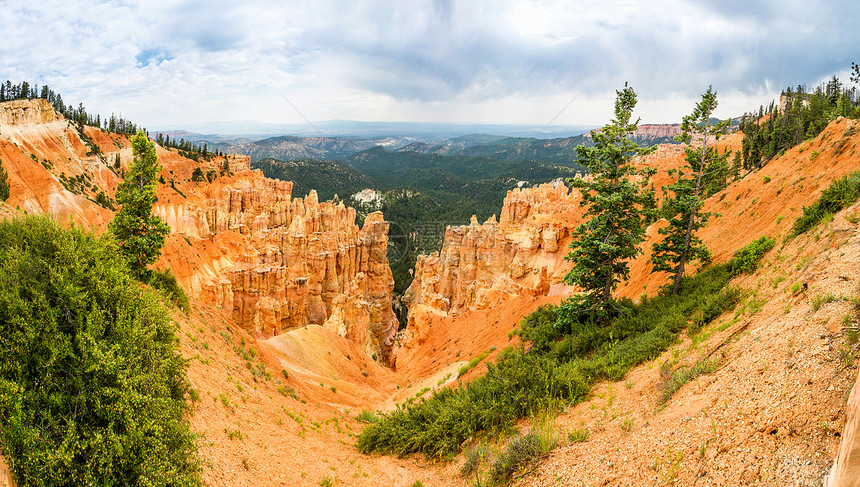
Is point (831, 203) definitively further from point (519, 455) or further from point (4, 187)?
point (4, 187)

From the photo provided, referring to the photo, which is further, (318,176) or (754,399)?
(318,176)

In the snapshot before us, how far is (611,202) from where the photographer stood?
14672 mm

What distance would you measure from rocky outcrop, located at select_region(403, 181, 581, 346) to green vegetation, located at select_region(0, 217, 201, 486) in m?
25.6

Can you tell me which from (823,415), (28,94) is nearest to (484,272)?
(823,415)

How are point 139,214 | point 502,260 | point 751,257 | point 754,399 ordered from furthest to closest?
Answer: point 502,260
point 139,214
point 751,257
point 754,399

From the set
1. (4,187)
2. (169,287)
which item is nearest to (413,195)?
(4,187)

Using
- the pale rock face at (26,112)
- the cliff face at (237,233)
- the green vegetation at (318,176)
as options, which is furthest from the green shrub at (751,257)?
the green vegetation at (318,176)

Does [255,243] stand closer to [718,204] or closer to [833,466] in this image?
[718,204]

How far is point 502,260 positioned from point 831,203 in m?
33.9

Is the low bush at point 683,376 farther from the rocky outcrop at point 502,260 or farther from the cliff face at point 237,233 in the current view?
the cliff face at point 237,233

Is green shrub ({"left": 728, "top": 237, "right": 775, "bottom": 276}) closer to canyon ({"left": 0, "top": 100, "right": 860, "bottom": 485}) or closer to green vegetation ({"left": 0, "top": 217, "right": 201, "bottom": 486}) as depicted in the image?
canyon ({"left": 0, "top": 100, "right": 860, "bottom": 485})

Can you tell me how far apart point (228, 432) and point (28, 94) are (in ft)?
316

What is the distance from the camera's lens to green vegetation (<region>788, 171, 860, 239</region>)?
12305 millimetres

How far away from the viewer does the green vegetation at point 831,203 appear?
12305 millimetres
